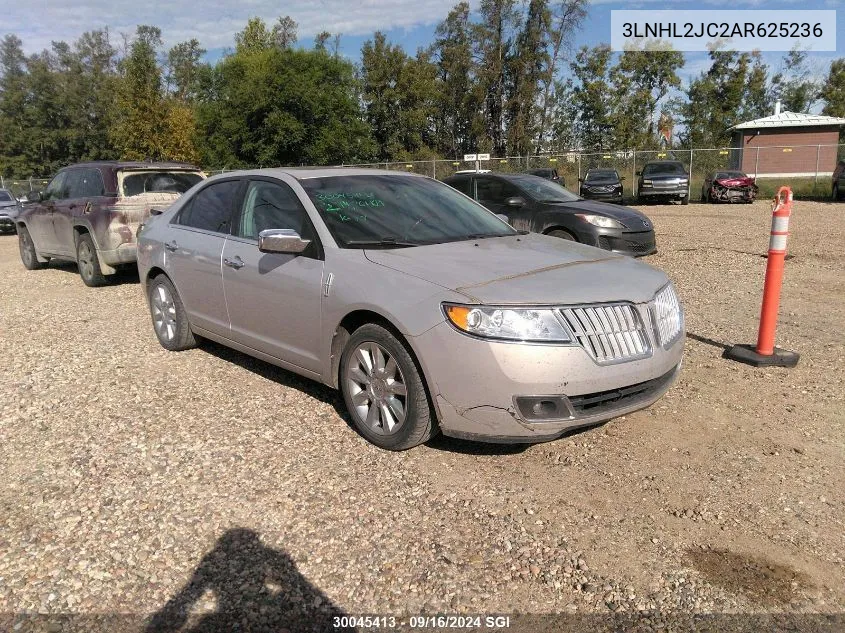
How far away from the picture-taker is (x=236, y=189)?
529cm

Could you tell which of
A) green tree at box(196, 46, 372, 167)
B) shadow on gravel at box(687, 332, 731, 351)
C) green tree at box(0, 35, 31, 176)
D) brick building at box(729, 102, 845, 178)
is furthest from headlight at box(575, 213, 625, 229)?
green tree at box(0, 35, 31, 176)

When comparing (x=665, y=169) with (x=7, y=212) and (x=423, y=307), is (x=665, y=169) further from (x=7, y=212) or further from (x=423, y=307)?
(x=423, y=307)

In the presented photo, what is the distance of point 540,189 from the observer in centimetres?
1042

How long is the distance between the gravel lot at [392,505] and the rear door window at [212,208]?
3.97 feet

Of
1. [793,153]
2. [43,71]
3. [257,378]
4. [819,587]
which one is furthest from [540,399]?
[43,71]

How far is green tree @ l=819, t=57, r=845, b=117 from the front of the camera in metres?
55.6

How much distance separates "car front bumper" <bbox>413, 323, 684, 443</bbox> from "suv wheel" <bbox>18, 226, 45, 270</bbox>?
11.0 meters

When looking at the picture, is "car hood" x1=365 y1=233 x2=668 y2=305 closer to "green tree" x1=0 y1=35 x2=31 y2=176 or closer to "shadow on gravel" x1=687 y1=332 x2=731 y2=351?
"shadow on gravel" x1=687 y1=332 x2=731 y2=351

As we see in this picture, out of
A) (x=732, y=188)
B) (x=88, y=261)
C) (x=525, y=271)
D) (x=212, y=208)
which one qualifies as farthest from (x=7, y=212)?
(x=732, y=188)

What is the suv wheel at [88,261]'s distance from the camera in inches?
370

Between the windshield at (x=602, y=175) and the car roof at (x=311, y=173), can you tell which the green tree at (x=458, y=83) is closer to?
the windshield at (x=602, y=175)

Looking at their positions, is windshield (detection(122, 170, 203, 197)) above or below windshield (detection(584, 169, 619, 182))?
above

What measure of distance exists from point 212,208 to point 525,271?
293 cm

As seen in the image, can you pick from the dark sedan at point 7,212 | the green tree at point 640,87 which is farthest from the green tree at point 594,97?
the dark sedan at point 7,212
